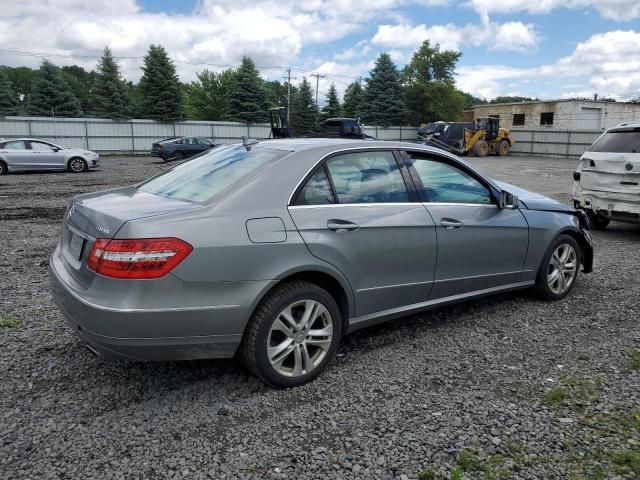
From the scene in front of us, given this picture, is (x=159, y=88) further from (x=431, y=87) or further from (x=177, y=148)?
(x=431, y=87)

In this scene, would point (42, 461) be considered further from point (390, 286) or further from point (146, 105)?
point (146, 105)

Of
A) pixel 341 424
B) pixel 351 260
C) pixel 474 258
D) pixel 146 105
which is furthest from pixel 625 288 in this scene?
pixel 146 105

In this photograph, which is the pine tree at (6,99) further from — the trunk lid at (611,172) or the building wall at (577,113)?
the trunk lid at (611,172)

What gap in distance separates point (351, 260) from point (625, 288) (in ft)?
12.3

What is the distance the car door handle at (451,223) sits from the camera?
3947mm

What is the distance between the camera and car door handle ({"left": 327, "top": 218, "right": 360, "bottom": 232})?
11.0 feet

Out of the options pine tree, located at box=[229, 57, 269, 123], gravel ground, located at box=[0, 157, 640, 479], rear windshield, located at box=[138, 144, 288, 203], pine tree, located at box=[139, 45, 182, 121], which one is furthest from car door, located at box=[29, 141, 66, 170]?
pine tree, located at box=[229, 57, 269, 123]

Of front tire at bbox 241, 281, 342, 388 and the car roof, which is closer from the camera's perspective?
front tire at bbox 241, 281, 342, 388

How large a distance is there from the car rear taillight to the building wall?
44.9 metres

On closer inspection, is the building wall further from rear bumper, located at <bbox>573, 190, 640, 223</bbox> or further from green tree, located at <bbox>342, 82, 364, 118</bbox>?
rear bumper, located at <bbox>573, 190, 640, 223</bbox>

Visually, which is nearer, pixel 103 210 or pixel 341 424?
pixel 341 424

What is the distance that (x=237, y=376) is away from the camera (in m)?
3.48

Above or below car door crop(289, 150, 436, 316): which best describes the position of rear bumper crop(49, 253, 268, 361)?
below

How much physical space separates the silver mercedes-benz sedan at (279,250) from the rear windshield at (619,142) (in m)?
4.43
